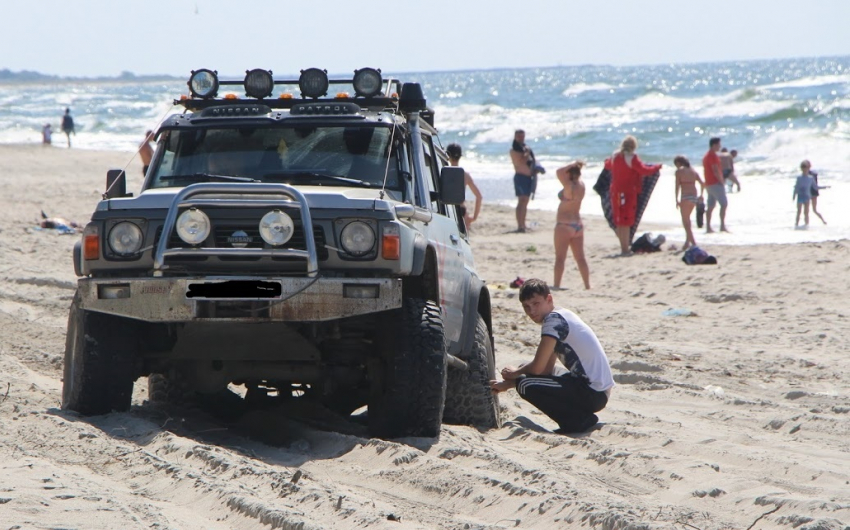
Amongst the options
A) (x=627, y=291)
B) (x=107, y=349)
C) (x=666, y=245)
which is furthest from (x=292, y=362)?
(x=666, y=245)

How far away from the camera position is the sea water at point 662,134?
23828 millimetres

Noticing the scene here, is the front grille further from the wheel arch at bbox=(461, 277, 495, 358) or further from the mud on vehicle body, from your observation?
the wheel arch at bbox=(461, 277, 495, 358)

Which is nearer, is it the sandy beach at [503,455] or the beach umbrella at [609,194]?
the sandy beach at [503,455]

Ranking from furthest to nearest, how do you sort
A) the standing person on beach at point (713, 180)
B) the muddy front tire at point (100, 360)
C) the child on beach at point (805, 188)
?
the child on beach at point (805, 188) < the standing person on beach at point (713, 180) < the muddy front tire at point (100, 360)

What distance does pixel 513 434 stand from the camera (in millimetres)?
6734

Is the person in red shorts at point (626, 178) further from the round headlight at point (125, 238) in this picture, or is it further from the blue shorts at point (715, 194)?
the round headlight at point (125, 238)

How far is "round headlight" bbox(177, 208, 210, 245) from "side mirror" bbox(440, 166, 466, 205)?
5.96 ft

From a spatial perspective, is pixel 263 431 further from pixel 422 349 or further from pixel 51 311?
pixel 51 311

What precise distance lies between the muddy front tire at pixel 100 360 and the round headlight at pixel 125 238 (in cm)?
42

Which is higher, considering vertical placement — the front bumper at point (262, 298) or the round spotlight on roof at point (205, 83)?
the round spotlight on roof at point (205, 83)

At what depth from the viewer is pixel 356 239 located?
5.69 m

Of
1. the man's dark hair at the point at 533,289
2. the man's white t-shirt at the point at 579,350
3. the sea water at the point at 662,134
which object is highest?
the man's dark hair at the point at 533,289

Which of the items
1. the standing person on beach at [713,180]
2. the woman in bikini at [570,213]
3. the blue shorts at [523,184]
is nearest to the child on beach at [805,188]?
the standing person on beach at [713,180]

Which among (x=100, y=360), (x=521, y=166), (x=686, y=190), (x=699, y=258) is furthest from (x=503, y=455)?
(x=521, y=166)
